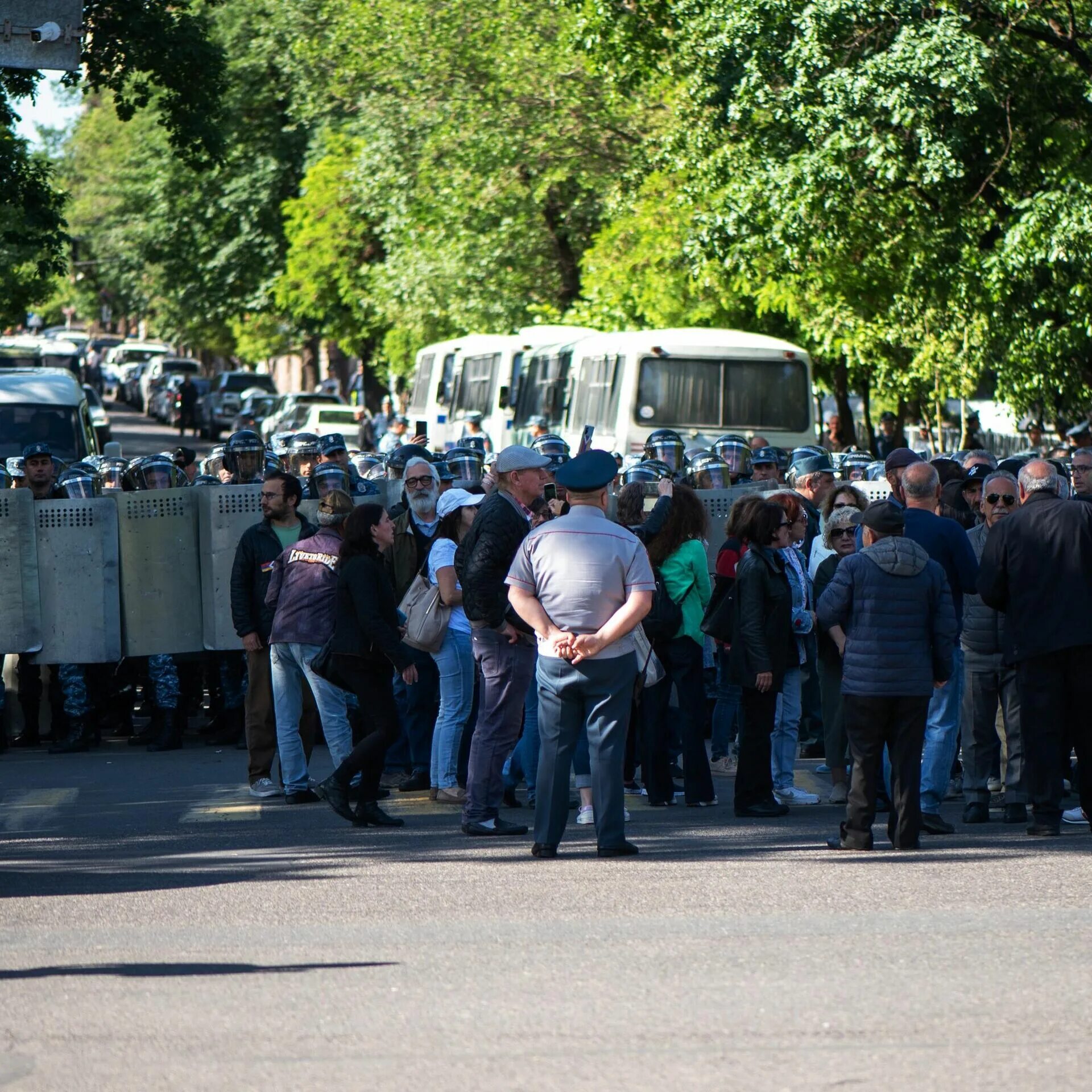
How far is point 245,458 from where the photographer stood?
49.0 feet

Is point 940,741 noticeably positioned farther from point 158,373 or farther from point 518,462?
point 158,373

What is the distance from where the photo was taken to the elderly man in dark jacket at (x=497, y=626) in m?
9.54

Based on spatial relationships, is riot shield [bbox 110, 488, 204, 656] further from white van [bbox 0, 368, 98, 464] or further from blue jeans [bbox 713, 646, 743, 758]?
white van [bbox 0, 368, 98, 464]

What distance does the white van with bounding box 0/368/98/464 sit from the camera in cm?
2017

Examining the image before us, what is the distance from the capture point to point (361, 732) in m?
12.1

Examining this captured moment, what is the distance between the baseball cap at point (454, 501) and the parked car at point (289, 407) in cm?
3513

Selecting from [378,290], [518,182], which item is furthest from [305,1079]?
[378,290]

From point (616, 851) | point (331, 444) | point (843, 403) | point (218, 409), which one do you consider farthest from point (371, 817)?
point (218, 409)

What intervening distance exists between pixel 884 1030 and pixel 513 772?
519 centimetres

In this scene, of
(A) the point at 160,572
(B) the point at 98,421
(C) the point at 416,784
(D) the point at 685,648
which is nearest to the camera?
(D) the point at 685,648

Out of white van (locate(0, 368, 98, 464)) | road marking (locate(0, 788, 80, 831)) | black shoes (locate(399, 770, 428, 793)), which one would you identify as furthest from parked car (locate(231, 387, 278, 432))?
black shoes (locate(399, 770, 428, 793))

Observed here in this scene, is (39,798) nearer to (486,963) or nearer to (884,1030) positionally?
(486,963)

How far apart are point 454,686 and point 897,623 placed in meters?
2.55

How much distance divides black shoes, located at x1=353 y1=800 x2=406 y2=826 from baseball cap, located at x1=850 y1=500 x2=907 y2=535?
2.87 m
